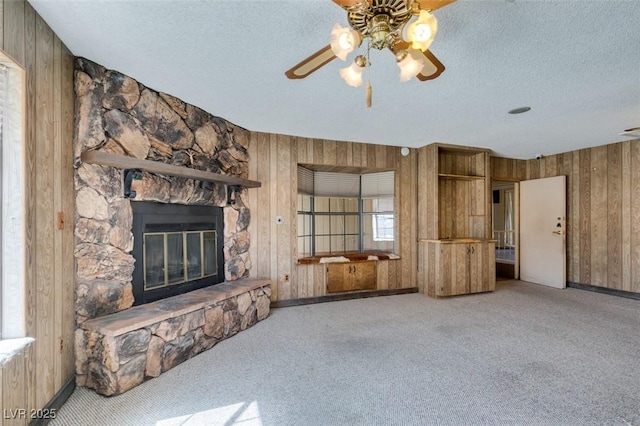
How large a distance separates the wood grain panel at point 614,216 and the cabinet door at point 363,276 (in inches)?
144

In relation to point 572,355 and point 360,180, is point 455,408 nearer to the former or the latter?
point 572,355

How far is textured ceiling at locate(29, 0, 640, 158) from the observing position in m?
1.58

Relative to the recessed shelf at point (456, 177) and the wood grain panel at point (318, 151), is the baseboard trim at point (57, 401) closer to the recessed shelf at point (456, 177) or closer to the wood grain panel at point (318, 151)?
the wood grain panel at point (318, 151)

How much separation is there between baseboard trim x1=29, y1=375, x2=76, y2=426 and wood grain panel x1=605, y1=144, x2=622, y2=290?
666 cm

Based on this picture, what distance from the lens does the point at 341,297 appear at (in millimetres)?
4172

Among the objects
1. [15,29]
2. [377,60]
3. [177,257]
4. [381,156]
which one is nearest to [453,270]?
[381,156]

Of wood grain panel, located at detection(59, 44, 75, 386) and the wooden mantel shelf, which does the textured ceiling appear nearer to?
wood grain panel, located at detection(59, 44, 75, 386)

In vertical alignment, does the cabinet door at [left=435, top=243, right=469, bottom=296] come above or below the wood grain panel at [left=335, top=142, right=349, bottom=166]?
below

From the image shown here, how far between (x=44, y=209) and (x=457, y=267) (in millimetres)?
4631

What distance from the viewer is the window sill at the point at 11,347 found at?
4.31ft

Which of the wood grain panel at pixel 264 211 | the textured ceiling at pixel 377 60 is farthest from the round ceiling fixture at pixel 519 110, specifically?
the wood grain panel at pixel 264 211

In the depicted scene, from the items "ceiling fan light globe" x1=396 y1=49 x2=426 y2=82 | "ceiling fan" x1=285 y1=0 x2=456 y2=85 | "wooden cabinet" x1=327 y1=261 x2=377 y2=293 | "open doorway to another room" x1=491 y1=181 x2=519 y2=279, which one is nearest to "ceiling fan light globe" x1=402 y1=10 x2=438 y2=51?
"ceiling fan" x1=285 y1=0 x2=456 y2=85

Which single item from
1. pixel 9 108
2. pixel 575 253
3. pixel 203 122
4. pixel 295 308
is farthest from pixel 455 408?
pixel 575 253

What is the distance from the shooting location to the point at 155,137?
2.54 metres
